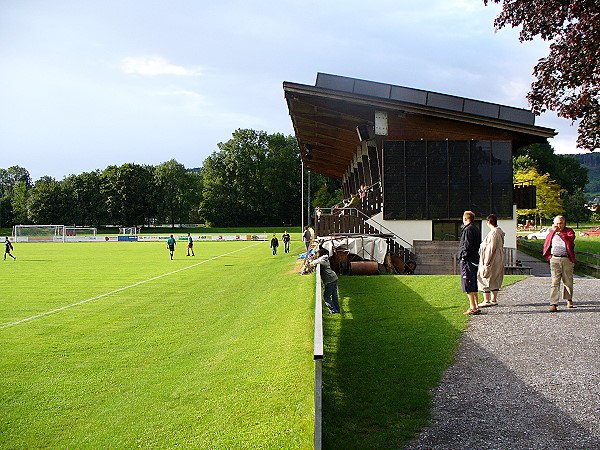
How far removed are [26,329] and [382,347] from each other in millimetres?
8493

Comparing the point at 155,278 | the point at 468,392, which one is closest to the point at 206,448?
the point at 468,392

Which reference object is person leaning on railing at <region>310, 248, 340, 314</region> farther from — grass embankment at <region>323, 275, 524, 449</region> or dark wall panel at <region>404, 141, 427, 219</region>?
dark wall panel at <region>404, 141, 427, 219</region>

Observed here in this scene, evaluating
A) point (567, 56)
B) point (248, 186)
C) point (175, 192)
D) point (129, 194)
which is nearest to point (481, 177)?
point (567, 56)

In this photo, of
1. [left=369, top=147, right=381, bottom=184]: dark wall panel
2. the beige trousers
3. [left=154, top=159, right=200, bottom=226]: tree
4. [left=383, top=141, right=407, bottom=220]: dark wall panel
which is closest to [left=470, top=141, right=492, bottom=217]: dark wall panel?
[left=383, top=141, right=407, bottom=220]: dark wall panel

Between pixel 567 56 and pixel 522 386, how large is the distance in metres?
13.2

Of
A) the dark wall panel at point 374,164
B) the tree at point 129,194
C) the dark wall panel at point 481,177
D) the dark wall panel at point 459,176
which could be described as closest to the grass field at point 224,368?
the dark wall panel at point 459,176

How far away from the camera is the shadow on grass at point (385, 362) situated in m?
6.30

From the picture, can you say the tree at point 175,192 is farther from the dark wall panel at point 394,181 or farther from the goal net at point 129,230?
the dark wall panel at point 394,181

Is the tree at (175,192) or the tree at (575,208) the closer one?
the tree at (575,208)

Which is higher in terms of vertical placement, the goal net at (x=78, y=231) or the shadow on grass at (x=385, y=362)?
the goal net at (x=78, y=231)

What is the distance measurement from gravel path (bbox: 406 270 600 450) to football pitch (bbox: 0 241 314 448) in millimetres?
1655

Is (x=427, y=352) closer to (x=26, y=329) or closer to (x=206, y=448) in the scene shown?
(x=206, y=448)

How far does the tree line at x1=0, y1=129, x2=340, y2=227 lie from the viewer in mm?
111375

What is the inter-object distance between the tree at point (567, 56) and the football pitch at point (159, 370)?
378 inches
